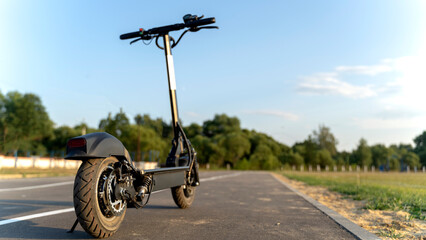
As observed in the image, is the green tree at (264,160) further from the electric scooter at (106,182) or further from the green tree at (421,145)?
the electric scooter at (106,182)

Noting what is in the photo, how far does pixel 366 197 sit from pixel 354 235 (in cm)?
490

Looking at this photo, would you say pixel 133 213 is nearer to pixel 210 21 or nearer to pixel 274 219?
pixel 274 219

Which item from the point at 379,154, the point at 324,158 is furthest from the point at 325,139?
the point at 379,154

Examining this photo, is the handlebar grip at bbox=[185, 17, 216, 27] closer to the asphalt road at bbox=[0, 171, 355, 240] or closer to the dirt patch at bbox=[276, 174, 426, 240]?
the asphalt road at bbox=[0, 171, 355, 240]

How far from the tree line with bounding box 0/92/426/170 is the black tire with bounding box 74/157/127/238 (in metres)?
24.9

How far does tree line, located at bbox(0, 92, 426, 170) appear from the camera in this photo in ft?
156

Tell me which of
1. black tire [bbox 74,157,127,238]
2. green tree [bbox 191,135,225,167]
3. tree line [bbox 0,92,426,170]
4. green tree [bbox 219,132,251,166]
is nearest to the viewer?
black tire [bbox 74,157,127,238]

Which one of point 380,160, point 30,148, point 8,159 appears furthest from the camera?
point 30,148

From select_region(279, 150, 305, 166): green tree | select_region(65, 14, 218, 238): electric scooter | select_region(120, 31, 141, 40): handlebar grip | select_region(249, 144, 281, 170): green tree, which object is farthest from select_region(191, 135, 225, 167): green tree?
select_region(65, 14, 218, 238): electric scooter

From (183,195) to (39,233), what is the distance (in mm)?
2417

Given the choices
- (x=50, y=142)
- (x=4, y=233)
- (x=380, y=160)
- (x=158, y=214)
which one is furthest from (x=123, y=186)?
(x=50, y=142)

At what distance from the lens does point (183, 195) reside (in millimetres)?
5609

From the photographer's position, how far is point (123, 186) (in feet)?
11.5

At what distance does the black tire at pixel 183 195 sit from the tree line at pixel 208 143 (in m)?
22.3
